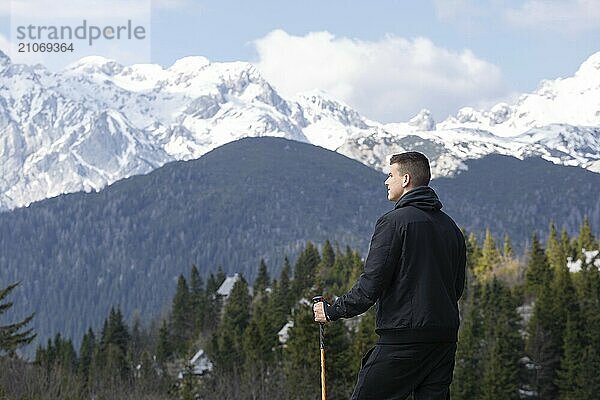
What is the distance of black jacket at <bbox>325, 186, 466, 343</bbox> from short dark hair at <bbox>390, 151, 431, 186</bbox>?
0.33 feet

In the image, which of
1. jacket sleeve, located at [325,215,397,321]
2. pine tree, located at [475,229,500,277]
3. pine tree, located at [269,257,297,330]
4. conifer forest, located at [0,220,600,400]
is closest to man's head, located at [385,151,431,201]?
jacket sleeve, located at [325,215,397,321]

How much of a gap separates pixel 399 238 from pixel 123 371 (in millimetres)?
67992

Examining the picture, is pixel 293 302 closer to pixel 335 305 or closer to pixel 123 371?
pixel 123 371

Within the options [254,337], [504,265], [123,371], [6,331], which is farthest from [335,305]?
[504,265]

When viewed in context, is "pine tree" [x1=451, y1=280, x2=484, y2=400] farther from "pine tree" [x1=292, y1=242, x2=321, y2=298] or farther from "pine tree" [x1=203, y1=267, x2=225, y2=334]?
"pine tree" [x1=203, y1=267, x2=225, y2=334]

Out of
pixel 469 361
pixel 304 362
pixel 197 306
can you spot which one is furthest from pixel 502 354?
pixel 197 306

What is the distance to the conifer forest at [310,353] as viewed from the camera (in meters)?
47.5

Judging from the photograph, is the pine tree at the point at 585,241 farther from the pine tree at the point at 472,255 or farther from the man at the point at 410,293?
the man at the point at 410,293

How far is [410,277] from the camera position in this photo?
720cm

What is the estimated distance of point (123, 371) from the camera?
72.4 meters

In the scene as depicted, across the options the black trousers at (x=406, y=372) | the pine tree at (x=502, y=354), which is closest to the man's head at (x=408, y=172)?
the black trousers at (x=406, y=372)

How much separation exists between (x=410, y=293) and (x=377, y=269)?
341mm

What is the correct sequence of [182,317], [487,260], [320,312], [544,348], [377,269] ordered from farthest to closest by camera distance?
[487,260], [182,317], [544,348], [320,312], [377,269]

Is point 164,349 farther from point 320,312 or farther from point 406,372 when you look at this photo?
point 406,372
